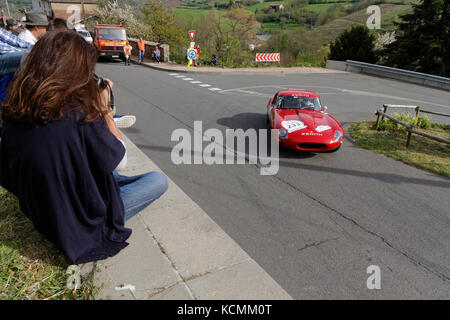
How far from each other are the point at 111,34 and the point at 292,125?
834 inches

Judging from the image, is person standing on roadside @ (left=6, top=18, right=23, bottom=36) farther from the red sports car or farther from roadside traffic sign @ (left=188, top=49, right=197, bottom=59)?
roadside traffic sign @ (left=188, top=49, right=197, bottom=59)

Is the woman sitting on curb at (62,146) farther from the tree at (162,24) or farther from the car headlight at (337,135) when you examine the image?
the tree at (162,24)

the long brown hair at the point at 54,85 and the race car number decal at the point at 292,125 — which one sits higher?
the long brown hair at the point at 54,85

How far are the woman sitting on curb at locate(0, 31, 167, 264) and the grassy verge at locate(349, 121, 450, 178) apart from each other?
619 cm

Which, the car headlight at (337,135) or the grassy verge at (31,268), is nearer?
the grassy verge at (31,268)

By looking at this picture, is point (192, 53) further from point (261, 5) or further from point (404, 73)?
point (261, 5)

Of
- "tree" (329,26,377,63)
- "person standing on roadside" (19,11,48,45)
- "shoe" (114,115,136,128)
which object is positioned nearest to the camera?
"shoe" (114,115,136,128)

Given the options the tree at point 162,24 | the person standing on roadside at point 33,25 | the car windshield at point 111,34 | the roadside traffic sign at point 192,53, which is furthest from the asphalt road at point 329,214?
the tree at point 162,24

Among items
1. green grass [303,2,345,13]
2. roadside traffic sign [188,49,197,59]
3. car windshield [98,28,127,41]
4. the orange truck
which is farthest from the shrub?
green grass [303,2,345,13]

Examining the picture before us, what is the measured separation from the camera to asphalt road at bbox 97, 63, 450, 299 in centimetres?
303

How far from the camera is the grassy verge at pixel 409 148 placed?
20.6ft

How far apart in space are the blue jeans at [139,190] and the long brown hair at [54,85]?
1026 millimetres
